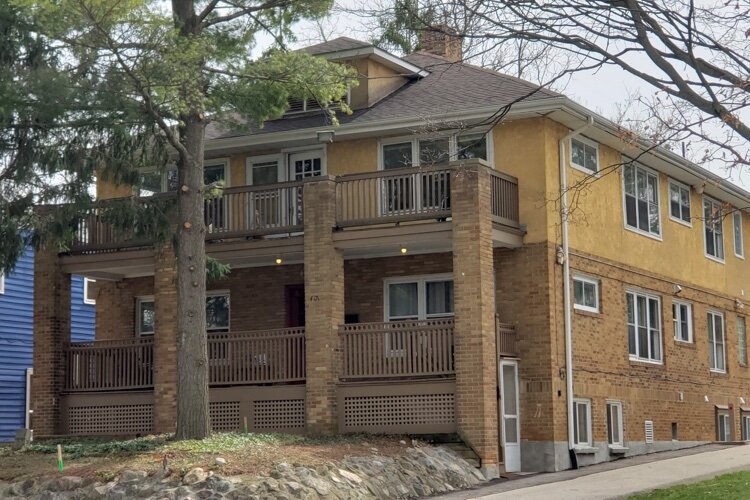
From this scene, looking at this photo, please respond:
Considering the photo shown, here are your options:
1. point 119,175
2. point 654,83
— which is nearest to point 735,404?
point 119,175

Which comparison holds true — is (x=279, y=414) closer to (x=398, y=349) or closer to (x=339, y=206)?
(x=398, y=349)

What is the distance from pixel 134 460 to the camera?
18.5 m

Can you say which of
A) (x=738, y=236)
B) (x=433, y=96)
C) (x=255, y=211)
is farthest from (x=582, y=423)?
(x=738, y=236)

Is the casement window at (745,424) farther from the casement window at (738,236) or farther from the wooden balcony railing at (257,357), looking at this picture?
the wooden balcony railing at (257,357)

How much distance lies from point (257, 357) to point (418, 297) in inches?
145

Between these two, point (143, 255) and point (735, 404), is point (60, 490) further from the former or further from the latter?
point (735, 404)

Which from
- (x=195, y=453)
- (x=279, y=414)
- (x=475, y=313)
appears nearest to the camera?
(x=195, y=453)

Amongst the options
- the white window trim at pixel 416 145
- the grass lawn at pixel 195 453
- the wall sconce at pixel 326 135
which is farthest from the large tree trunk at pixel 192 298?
the white window trim at pixel 416 145

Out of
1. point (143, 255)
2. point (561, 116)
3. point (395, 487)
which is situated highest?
point (561, 116)

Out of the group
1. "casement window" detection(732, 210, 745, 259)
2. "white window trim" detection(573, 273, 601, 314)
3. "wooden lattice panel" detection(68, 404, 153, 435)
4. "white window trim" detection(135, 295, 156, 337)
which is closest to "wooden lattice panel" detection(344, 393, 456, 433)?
"white window trim" detection(573, 273, 601, 314)

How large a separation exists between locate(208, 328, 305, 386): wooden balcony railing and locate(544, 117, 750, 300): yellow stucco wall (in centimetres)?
520

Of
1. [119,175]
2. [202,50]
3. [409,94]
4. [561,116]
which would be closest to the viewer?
[202,50]

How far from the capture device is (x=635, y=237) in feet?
91.4

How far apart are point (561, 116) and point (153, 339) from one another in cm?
931
